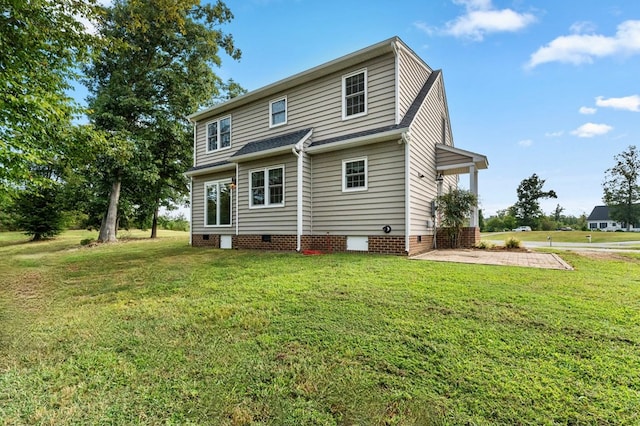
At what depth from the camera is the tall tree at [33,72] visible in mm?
6133

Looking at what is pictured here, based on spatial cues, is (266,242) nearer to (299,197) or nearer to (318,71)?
(299,197)

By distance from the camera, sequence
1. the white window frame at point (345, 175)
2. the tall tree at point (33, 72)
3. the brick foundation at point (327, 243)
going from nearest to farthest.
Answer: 1. the tall tree at point (33, 72)
2. the brick foundation at point (327, 243)
3. the white window frame at point (345, 175)

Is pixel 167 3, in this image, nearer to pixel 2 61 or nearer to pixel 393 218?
pixel 2 61

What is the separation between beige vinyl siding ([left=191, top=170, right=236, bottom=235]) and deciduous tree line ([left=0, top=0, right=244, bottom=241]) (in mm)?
2962

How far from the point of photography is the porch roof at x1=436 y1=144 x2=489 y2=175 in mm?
10128

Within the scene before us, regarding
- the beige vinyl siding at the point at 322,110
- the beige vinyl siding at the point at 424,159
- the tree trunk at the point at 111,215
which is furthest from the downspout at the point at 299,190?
the tree trunk at the point at 111,215

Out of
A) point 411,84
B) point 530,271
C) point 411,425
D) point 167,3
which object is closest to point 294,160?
point 411,84

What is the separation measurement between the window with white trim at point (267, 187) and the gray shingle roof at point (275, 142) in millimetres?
731

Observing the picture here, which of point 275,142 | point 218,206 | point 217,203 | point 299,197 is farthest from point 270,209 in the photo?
point 217,203

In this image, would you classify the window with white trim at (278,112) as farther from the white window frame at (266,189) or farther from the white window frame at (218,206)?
the white window frame at (218,206)

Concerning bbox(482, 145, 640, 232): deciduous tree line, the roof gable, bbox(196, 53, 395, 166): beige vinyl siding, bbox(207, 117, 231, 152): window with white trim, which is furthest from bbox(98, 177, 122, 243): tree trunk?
bbox(482, 145, 640, 232): deciduous tree line

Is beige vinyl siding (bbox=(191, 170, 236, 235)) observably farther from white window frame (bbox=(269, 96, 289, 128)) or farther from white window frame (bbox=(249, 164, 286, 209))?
white window frame (bbox=(269, 96, 289, 128))

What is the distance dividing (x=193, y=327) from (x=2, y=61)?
796 cm

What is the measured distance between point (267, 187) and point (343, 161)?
2.92 m
